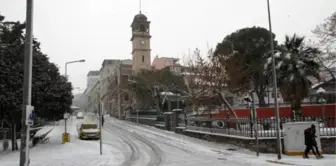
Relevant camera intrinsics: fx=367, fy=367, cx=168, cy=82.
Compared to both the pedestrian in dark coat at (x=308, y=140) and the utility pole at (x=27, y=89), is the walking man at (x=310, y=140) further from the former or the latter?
the utility pole at (x=27, y=89)

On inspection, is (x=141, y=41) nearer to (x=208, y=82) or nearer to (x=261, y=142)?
(x=208, y=82)

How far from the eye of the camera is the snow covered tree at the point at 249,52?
51.0 meters

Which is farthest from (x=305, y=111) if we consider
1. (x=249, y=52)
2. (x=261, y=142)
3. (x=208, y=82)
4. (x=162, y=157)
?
(x=162, y=157)

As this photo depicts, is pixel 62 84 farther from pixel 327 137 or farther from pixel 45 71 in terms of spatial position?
pixel 327 137

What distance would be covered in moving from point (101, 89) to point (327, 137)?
136 m

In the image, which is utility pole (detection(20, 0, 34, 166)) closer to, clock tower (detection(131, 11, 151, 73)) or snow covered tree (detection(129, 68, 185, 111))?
snow covered tree (detection(129, 68, 185, 111))

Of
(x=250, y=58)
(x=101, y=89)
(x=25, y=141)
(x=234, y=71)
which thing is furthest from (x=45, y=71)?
(x=101, y=89)

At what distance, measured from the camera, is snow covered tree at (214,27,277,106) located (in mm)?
51031

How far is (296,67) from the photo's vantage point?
27.7 metres

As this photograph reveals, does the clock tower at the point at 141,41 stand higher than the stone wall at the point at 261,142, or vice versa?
the clock tower at the point at 141,41

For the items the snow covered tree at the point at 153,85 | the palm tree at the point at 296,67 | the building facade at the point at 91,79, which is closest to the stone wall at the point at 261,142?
the palm tree at the point at 296,67

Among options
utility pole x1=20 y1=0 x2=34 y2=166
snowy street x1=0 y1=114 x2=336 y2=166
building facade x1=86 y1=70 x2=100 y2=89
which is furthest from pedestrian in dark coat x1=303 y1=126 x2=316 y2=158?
building facade x1=86 y1=70 x2=100 y2=89

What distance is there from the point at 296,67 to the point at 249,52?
2630 cm

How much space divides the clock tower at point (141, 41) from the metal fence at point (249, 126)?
70357 mm
